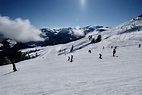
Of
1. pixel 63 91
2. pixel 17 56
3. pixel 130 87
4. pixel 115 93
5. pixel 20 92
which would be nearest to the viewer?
pixel 115 93

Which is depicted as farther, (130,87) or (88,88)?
(88,88)

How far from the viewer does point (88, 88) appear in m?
12.5

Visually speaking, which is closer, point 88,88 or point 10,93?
point 88,88

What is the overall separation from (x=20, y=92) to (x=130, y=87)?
357 inches

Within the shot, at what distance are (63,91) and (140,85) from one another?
5.96 m

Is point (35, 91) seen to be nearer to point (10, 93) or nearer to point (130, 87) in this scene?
point (10, 93)

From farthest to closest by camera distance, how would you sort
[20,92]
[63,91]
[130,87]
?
[20,92] < [63,91] < [130,87]

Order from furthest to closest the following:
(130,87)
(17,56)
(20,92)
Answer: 1. (17,56)
2. (20,92)
3. (130,87)

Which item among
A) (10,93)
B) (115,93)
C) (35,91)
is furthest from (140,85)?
(10,93)

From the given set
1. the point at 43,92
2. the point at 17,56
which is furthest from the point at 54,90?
the point at 17,56

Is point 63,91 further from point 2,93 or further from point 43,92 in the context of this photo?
point 2,93

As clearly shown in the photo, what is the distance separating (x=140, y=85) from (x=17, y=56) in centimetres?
13179

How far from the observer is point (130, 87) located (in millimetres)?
11594

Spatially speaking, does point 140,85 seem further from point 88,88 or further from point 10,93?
point 10,93
